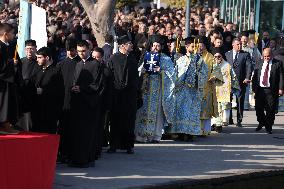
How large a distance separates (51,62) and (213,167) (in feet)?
9.93

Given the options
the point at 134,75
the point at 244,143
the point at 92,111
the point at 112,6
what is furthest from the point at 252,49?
the point at 92,111

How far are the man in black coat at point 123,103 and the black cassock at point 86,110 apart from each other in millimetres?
1825

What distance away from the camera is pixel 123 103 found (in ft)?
58.0

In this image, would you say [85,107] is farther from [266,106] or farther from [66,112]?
[266,106]

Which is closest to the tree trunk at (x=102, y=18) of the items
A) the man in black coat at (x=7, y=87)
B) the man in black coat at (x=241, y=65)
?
the man in black coat at (x=241, y=65)

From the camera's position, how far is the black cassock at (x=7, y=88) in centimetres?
1275

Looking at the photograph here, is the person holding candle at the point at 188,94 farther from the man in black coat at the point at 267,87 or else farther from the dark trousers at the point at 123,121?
the man in black coat at the point at 267,87

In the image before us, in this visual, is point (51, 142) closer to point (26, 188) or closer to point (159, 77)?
point (26, 188)

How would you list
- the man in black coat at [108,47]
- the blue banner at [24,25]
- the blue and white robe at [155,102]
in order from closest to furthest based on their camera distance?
the blue banner at [24,25] < the blue and white robe at [155,102] < the man in black coat at [108,47]

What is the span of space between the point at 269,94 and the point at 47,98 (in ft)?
26.8

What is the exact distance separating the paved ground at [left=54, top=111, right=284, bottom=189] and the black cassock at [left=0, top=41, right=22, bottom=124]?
4.14ft

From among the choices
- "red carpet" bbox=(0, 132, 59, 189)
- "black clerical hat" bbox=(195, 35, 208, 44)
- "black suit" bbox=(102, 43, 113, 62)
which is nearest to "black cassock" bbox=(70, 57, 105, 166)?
"red carpet" bbox=(0, 132, 59, 189)

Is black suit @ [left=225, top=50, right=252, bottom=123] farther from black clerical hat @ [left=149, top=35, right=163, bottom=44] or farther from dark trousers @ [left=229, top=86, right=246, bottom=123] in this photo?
black clerical hat @ [left=149, top=35, right=163, bottom=44]

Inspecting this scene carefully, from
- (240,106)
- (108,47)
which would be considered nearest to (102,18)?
(108,47)
